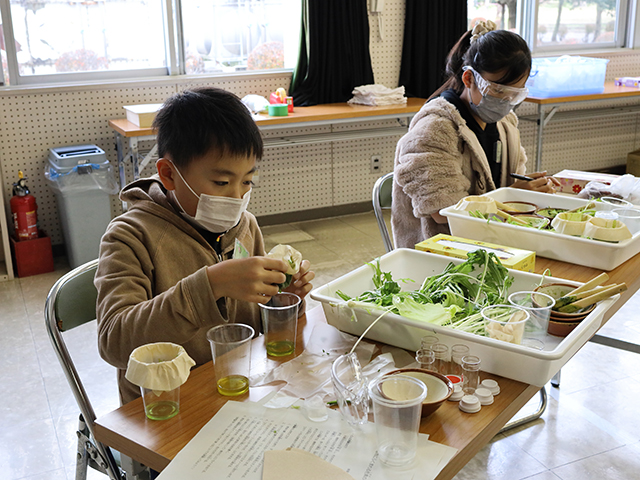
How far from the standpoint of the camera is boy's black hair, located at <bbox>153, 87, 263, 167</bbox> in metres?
1.29

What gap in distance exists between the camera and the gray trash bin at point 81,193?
3.51 metres

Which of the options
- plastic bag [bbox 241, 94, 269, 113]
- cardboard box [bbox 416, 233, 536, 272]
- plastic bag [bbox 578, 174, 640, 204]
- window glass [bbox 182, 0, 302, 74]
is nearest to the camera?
cardboard box [bbox 416, 233, 536, 272]

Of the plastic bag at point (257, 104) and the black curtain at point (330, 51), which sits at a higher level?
the black curtain at point (330, 51)

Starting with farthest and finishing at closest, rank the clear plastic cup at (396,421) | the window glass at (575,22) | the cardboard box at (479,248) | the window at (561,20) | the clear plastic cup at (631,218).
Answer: the window glass at (575,22)
the window at (561,20)
the clear plastic cup at (631,218)
the cardboard box at (479,248)
the clear plastic cup at (396,421)

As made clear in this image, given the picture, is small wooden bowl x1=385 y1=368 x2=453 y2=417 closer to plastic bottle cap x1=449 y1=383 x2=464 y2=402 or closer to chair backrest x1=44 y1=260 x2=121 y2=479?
plastic bottle cap x1=449 y1=383 x2=464 y2=402

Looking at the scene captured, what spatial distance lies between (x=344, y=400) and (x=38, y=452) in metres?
1.52

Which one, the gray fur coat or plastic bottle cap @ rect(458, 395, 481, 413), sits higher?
the gray fur coat

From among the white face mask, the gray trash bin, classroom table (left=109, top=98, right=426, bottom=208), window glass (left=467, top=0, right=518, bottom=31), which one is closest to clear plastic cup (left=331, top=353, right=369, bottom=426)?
the white face mask

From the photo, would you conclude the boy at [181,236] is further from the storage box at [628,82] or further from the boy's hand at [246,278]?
the storage box at [628,82]

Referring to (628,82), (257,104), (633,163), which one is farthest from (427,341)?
(633,163)

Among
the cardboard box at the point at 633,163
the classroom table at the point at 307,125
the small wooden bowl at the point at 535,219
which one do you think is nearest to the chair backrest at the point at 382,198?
the small wooden bowl at the point at 535,219

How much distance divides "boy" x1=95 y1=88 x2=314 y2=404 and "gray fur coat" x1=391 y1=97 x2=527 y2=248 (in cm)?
83

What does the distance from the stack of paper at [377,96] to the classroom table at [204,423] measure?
10.8 feet

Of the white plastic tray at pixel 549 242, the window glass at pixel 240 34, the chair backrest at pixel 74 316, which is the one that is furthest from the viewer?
the window glass at pixel 240 34
